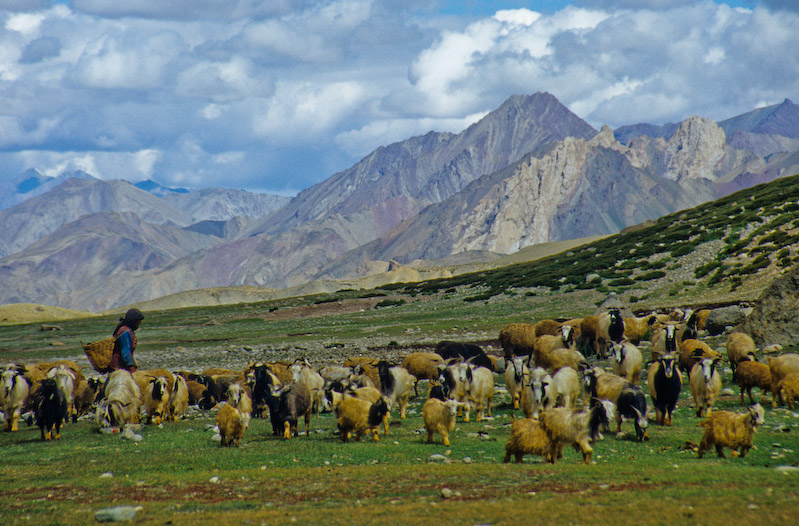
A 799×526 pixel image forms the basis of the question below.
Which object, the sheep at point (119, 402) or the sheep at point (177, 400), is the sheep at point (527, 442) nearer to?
the sheep at point (119, 402)

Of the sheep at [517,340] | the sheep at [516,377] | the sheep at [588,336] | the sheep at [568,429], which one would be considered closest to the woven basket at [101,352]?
the sheep at [516,377]

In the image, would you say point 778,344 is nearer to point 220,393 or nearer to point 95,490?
point 220,393

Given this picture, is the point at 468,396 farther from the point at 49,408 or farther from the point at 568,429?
the point at 49,408

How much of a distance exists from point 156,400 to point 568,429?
1359 cm

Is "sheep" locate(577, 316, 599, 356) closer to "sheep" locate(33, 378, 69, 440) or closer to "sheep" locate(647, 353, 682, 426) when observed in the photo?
"sheep" locate(647, 353, 682, 426)

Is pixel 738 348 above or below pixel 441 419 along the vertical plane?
above

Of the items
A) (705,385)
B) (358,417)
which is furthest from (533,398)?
(705,385)

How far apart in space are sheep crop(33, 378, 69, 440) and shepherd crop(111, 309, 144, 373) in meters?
2.42

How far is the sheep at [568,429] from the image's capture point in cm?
1379

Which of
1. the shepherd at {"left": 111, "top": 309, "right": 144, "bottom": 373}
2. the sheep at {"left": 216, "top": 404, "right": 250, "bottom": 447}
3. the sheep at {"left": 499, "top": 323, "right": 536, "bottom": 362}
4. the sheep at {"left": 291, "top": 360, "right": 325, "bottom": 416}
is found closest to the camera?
the sheep at {"left": 216, "top": 404, "right": 250, "bottom": 447}

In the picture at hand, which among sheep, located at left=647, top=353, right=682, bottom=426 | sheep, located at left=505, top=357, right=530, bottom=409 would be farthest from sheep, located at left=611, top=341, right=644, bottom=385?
sheep, located at left=647, top=353, right=682, bottom=426

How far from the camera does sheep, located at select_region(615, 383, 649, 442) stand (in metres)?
16.1

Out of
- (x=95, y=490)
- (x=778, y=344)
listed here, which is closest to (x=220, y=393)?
(x=95, y=490)

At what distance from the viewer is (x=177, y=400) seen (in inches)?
889
